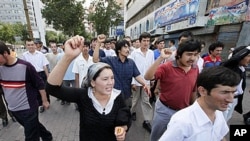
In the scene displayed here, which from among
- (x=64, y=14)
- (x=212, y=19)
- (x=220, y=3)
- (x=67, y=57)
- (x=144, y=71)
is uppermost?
(x=64, y=14)

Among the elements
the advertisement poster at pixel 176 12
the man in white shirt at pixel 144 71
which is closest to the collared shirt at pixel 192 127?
the man in white shirt at pixel 144 71

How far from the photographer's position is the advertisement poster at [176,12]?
13.6 metres

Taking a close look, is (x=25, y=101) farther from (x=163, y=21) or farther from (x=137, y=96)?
(x=163, y=21)

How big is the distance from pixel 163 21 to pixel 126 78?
60.3ft

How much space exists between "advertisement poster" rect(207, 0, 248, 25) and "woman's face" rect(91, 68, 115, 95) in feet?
30.3

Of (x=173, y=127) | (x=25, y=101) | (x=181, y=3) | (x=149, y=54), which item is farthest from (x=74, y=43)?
(x=181, y=3)

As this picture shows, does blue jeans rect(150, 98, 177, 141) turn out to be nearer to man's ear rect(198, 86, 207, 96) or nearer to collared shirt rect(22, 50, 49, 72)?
man's ear rect(198, 86, 207, 96)

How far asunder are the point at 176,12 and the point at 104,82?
53.8 ft

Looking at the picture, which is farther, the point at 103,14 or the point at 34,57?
the point at 103,14

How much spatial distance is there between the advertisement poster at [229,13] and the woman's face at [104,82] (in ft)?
30.3

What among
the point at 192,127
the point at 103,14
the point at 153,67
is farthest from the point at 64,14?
the point at 192,127

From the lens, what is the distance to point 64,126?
14.5 feet

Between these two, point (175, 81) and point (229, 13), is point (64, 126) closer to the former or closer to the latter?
point (175, 81)

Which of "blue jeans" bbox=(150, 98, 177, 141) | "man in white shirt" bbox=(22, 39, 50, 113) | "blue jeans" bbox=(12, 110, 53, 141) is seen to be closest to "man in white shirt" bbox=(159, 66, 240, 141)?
"blue jeans" bbox=(150, 98, 177, 141)
